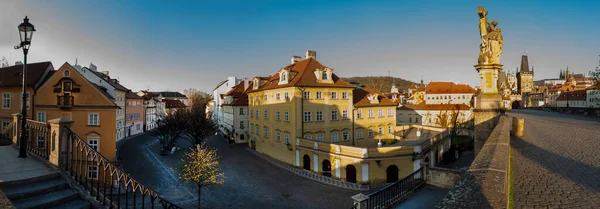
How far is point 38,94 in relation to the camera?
20750mm

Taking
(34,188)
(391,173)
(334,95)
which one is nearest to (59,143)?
(34,188)

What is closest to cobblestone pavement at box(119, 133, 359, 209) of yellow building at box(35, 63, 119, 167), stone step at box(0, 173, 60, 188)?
yellow building at box(35, 63, 119, 167)

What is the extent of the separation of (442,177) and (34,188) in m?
11.1

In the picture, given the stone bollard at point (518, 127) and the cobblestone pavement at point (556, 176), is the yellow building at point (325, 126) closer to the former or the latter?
the stone bollard at point (518, 127)

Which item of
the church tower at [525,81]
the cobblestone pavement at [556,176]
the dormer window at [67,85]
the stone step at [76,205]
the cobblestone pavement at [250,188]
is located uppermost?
the church tower at [525,81]

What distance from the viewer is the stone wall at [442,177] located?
9.20m

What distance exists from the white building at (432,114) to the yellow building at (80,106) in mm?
45898

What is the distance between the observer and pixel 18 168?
6.11 metres

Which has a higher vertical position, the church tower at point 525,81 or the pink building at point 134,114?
the church tower at point 525,81

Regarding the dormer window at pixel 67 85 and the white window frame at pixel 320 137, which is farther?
the white window frame at pixel 320 137

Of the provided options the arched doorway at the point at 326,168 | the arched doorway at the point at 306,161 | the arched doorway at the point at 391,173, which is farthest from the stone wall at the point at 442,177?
the arched doorway at the point at 306,161

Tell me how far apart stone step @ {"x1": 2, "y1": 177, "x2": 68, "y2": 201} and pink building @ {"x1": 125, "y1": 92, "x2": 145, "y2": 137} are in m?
43.3

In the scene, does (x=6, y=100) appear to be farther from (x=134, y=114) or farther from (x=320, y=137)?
(x=134, y=114)

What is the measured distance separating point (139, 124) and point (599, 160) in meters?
57.4
